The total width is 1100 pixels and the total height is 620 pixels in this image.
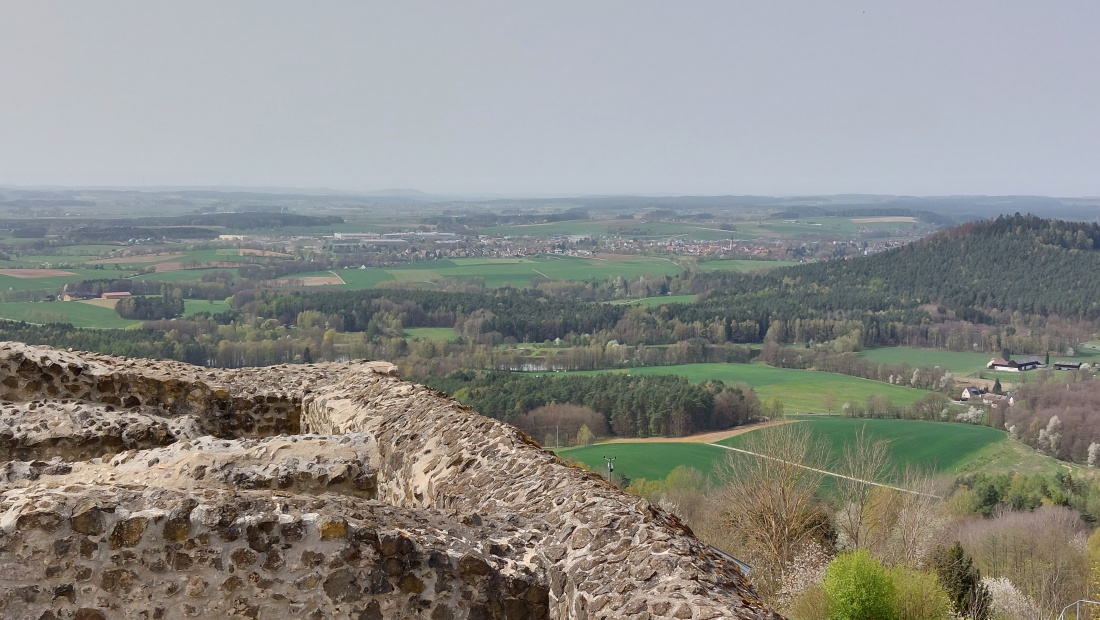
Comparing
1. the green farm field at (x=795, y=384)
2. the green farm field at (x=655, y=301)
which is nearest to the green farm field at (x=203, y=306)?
the green farm field at (x=795, y=384)

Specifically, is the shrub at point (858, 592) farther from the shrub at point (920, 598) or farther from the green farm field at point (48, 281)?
the green farm field at point (48, 281)

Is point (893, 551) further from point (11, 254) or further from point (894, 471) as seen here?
point (11, 254)

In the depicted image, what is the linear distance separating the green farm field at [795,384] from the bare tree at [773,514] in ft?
90.8

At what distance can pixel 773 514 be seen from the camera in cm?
2408

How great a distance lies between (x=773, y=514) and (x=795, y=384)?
41.2 metres

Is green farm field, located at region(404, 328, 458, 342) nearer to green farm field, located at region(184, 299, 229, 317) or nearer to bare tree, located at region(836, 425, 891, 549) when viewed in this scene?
green farm field, located at region(184, 299, 229, 317)

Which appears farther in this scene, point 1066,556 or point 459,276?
point 459,276

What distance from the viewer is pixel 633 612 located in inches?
147

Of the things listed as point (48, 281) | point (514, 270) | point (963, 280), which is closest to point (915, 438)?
point (963, 280)

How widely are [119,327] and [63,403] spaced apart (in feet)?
176

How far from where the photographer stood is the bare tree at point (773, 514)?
78.2ft

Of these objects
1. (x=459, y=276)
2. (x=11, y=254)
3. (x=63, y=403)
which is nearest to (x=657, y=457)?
(x=63, y=403)

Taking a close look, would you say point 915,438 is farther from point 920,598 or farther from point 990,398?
point 920,598

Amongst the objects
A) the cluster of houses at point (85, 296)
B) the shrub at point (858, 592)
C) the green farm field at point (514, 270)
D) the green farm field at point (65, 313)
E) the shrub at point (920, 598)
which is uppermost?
the shrub at point (858, 592)
